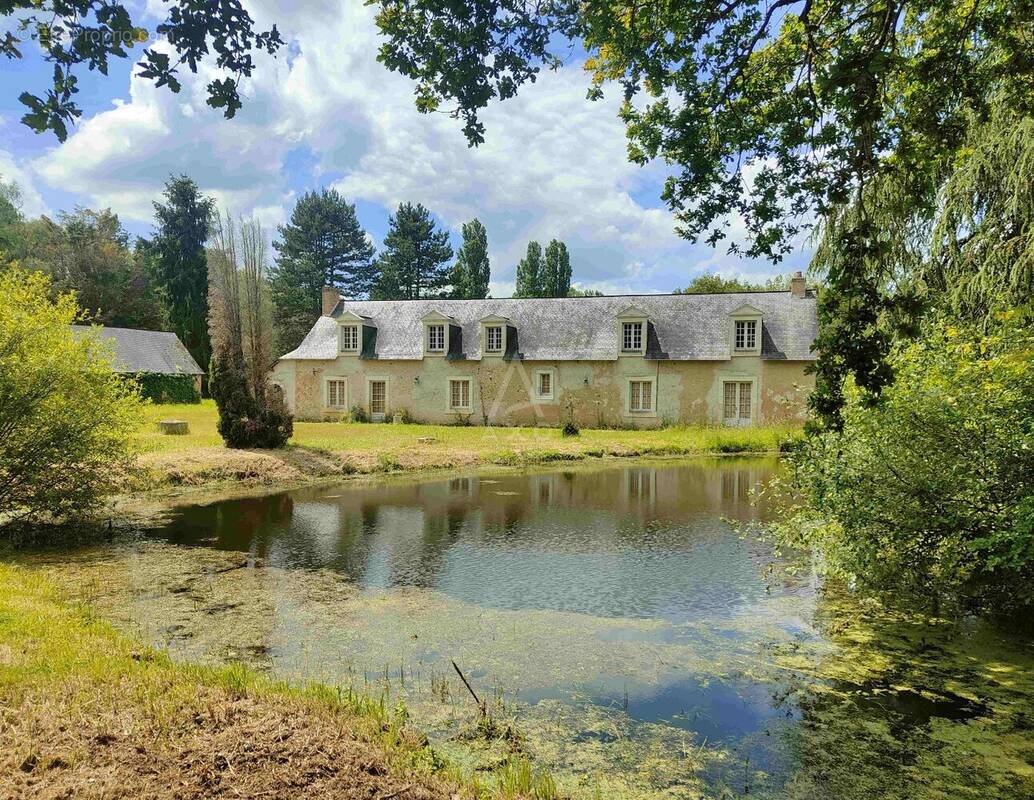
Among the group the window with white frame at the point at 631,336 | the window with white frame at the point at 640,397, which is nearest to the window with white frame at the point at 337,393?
the window with white frame at the point at 631,336

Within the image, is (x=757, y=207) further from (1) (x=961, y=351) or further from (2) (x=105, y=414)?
(2) (x=105, y=414)

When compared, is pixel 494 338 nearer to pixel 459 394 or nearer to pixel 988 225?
pixel 459 394

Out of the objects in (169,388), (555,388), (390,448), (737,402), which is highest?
(555,388)

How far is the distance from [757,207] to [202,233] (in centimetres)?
4755

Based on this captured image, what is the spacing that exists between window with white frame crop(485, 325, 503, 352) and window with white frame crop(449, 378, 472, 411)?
165 cm

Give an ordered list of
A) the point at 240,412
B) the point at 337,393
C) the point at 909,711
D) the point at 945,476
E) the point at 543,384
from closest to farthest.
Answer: the point at 909,711
the point at 945,476
the point at 240,412
the point at 543,384
the point at 337,393

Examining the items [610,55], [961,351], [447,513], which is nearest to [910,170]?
[961,351]

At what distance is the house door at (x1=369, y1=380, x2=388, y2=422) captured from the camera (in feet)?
95.6

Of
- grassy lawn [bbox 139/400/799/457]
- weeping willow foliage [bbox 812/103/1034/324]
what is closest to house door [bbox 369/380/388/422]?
grassy lawn [bbox 139/400/799/457]

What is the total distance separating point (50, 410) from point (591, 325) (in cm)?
2156

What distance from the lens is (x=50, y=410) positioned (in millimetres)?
9398

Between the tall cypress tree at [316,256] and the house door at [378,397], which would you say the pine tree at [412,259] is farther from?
the house door at [378,397]

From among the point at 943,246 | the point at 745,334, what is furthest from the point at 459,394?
the point at 943,246

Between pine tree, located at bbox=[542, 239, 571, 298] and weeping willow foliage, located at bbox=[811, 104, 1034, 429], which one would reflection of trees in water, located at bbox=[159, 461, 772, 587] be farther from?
pine tree, located at bbox=[542, 239, 571, 298]
